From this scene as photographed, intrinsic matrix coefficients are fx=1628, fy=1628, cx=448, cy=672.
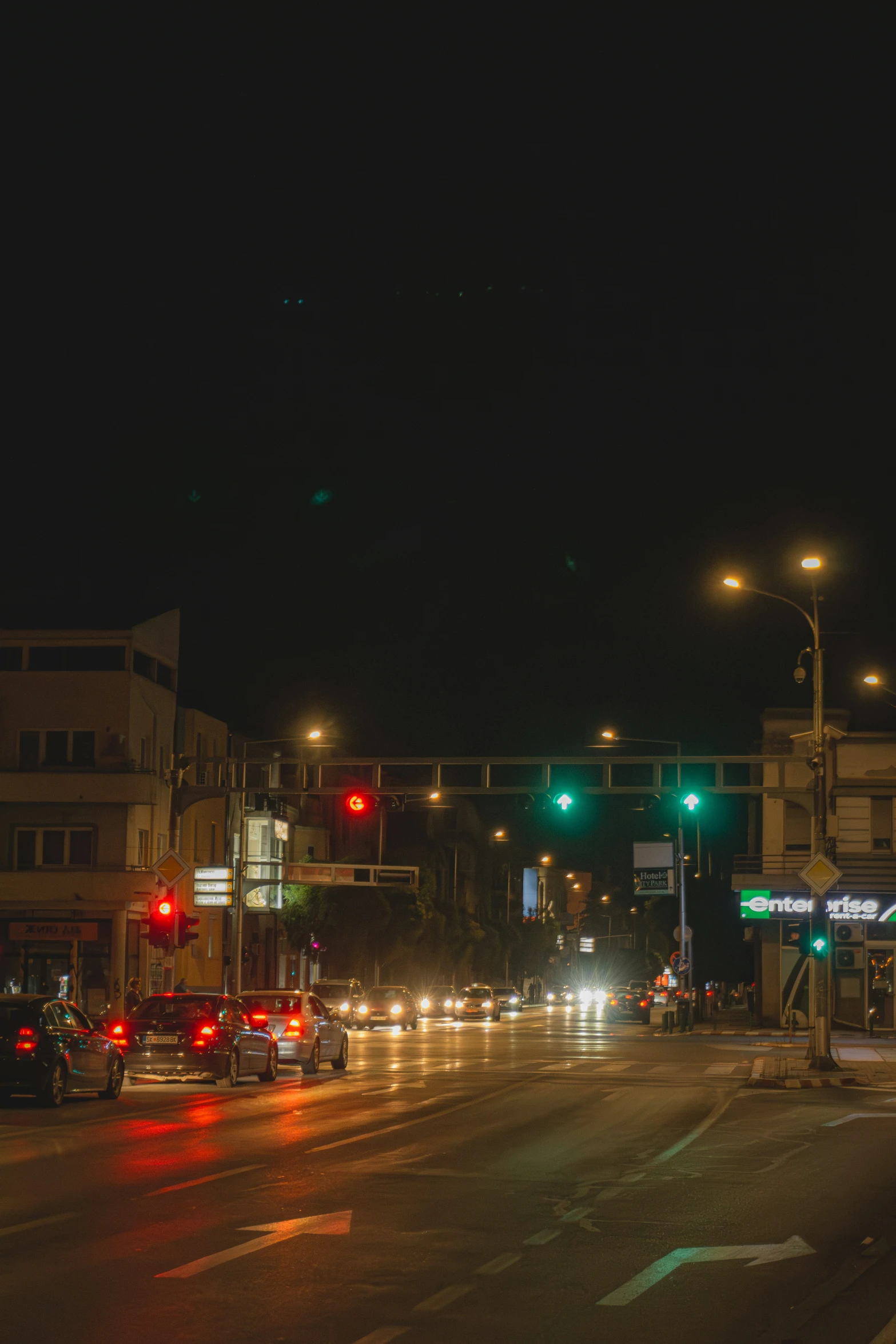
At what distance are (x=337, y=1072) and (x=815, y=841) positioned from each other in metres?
9.92

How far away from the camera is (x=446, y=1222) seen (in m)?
11.3

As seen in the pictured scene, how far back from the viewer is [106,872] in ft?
172

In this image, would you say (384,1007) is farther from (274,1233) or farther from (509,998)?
(274,1233)

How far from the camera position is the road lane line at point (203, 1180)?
12500 millimetres

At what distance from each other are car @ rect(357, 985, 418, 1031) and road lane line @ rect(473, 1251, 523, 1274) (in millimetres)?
44917

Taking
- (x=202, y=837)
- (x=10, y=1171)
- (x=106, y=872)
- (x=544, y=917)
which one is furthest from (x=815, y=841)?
(x=544, y=917)

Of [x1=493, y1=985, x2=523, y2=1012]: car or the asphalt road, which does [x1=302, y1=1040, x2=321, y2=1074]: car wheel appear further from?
[x1=493, y1=985, x2=523, y2=1012]: car

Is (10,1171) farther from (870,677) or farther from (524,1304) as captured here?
(870,677)

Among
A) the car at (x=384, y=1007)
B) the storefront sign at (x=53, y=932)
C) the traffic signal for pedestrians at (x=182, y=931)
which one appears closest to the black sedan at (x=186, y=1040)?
the traffic signal for pedestrians at (x=182, y=931)

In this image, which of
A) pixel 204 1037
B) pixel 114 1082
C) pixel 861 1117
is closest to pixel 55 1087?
pixel 114 1082

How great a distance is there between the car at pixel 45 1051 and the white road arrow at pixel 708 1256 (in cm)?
1236

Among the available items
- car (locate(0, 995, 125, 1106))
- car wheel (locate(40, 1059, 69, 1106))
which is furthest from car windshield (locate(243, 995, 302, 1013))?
car wheel (locate(40, 1059, 69, 1106))

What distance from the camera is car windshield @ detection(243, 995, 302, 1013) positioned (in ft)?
97.6

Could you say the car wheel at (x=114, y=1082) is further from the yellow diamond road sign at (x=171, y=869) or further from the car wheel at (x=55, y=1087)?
the yellow diamond road sign at (x=171, y=869)
